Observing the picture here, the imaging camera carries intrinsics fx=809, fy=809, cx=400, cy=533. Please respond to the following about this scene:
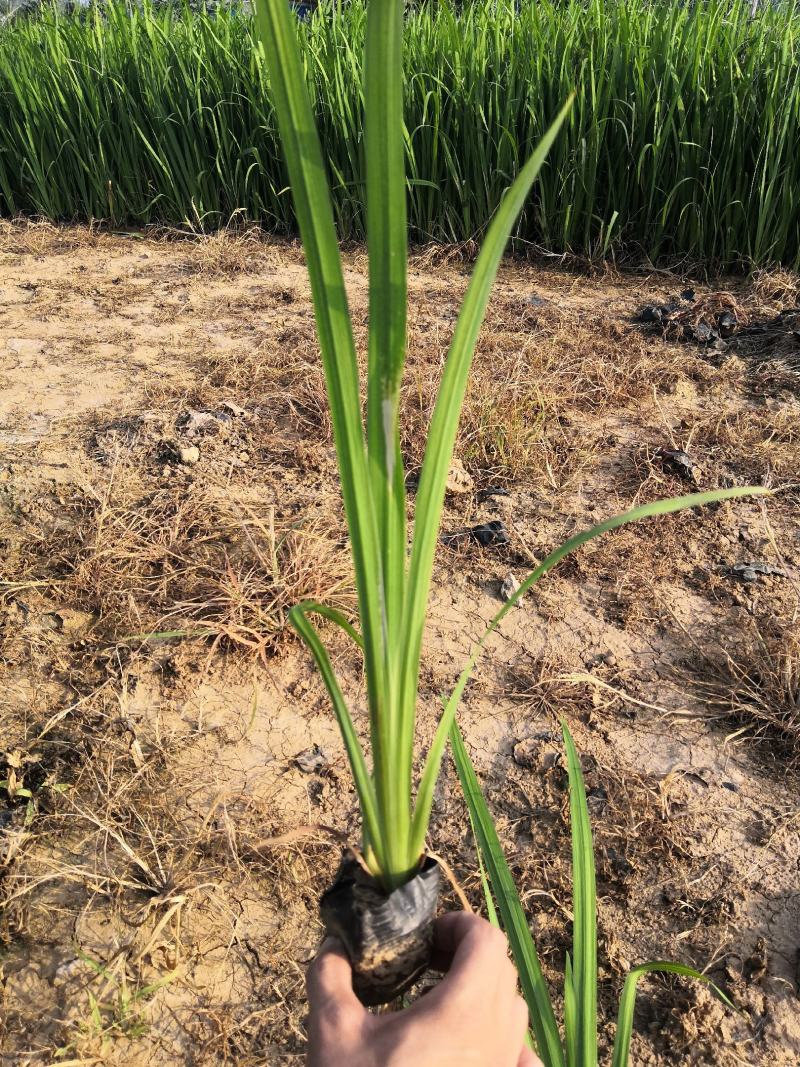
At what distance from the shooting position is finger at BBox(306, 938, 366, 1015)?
667mm

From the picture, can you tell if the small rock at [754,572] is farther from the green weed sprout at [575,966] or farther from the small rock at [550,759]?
the green weed sprout at [575,966]

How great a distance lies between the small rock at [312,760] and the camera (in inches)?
59.7

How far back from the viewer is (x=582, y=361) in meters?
2.73

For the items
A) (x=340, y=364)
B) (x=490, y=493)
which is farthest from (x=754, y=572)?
(x=340, y=364)

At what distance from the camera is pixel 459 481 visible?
2225 mm

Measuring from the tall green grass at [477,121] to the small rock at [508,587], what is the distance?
83.0 inches

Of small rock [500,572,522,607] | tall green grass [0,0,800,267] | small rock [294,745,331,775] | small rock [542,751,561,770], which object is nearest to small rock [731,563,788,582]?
small rock [500,572,522,607]

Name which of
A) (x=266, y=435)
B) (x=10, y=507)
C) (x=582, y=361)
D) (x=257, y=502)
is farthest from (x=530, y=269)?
(x=10, y=507)

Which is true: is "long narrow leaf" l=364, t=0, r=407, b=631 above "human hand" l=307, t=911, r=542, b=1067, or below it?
above

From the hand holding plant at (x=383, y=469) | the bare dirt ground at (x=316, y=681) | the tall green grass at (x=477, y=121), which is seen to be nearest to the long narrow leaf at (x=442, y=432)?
the hand holding plant at (x=383, y=469)

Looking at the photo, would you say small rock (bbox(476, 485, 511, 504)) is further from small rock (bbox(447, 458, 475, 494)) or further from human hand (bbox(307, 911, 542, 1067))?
human hand (bbox(307, 911, 542, 1067))

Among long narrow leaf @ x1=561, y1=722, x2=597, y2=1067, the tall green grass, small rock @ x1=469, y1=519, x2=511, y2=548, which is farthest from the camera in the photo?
the tall green grass

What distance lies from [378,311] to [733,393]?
2.36 meters

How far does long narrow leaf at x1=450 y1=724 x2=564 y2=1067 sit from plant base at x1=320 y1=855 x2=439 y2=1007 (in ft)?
0.77
